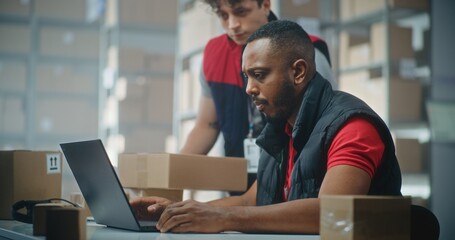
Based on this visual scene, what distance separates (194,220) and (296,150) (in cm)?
37

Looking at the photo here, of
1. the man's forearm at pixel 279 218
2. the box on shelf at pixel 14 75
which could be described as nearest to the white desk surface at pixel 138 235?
the man's forearm at pixel 279 218

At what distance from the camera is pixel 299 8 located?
14.3ft

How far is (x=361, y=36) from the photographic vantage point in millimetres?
5078

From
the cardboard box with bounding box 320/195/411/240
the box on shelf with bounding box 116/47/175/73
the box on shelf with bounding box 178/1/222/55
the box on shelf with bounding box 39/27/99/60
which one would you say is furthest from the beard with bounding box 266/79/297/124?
the box on shelf with bounding box 39/27/99/60

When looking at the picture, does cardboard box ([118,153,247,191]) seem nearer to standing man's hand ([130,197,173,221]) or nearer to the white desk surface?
standing man's hand ([130,197,173,221])

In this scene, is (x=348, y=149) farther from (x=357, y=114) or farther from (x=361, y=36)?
(x=361, y=36)

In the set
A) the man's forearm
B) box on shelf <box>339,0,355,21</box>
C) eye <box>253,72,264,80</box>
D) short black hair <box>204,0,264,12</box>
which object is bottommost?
the man's forearm

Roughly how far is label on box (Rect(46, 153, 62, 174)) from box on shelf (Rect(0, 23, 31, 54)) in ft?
16.6

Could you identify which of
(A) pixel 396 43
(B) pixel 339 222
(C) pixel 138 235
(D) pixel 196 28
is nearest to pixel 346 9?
(A) pixel 396 43

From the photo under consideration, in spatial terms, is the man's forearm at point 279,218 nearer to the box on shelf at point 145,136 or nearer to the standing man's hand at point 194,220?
the standing man's hand at point 194,220

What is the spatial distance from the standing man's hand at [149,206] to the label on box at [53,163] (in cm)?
37

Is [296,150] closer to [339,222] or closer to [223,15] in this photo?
[339,222]

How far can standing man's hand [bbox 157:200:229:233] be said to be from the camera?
165cm

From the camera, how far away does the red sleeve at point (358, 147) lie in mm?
1623
